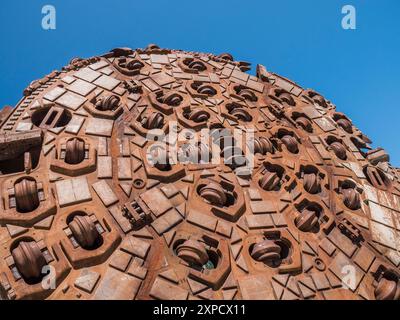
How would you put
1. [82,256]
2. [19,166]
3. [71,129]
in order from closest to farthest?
[82,256] < [19,166] < [71,129]

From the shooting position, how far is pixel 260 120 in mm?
19594

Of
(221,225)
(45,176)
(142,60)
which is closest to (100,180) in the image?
(45,176)

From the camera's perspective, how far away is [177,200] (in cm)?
1373

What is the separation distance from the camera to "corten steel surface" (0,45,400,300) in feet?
36.3

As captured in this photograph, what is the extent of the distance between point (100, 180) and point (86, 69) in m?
9.75

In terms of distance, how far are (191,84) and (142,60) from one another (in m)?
4.38

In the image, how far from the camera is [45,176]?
Result: 13211 millimetres

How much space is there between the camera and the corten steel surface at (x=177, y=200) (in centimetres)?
1106

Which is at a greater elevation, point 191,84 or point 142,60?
point 142,60
